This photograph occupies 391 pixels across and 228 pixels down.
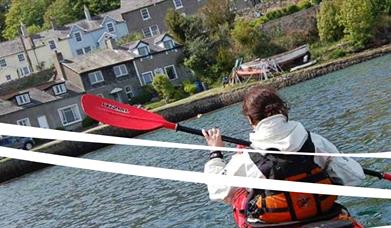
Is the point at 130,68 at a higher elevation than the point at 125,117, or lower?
lower

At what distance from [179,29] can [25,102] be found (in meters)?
12.5

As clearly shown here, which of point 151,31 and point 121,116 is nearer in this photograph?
point 121,116

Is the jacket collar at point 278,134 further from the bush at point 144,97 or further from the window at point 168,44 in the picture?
the window at point 168,44

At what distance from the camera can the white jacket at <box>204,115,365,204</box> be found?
477 centimetres

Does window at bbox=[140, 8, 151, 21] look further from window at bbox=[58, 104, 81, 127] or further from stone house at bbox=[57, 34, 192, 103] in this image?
window at bbox=[58, 104, 81, 127]

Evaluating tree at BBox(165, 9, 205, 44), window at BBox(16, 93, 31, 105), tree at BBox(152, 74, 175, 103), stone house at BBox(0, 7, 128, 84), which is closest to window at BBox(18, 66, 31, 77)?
stone house at BBox(0, 7, 128, 84)

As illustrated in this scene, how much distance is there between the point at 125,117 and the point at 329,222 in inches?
75.1

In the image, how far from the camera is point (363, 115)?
717 inches

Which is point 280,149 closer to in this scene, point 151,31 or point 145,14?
point 151,31

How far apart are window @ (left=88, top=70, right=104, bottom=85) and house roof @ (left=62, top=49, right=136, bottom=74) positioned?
395 millimetres

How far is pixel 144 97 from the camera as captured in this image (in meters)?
50.6

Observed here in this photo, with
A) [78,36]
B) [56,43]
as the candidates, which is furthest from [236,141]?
[56,43]

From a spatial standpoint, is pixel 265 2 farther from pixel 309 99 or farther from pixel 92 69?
pixel 309 99

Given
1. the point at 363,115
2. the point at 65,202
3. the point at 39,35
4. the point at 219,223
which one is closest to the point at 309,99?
the point at 363,115
